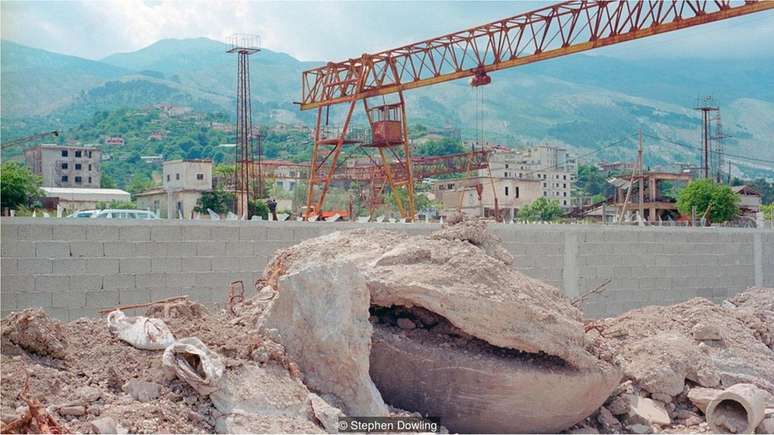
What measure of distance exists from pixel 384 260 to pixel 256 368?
1.94 meters

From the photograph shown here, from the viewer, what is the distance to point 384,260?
8102 mm

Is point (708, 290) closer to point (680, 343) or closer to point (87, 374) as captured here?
point (680, 343)

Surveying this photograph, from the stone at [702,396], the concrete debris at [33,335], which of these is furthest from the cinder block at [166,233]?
the stone at [702,396]

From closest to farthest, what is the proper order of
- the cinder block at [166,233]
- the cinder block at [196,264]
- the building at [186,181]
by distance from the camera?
the cinder block at [166,233] < the cinder block at [196,264] < the building at [186,181]

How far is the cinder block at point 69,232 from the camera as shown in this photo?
9.24 meters

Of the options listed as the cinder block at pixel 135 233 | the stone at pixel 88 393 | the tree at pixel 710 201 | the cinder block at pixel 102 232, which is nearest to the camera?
the stone at pixel 88 393

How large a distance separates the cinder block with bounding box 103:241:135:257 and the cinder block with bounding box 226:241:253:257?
1.27 m

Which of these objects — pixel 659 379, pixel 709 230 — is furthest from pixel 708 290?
pixel 659 379

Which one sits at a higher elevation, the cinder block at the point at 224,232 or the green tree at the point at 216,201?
the green tree at the point at 216,201

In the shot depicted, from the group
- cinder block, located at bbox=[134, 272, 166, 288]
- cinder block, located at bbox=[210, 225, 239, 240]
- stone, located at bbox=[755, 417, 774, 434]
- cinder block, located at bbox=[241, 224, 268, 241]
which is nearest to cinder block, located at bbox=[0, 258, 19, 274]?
cinder block, located at bbox=[134, 272, 166, 288]

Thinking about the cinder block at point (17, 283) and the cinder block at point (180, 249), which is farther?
the cinder block at point (180, 249)

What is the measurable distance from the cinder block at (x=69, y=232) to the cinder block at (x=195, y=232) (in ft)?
4.07

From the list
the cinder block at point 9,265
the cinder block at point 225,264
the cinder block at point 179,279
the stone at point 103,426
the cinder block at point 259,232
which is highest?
the cinder block at point 259,232

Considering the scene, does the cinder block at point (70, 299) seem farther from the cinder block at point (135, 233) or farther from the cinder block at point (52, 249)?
the cinder block at point (135, 233)
